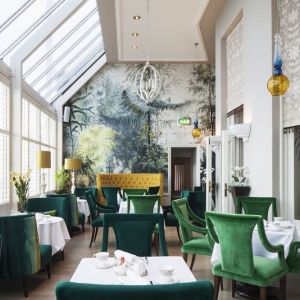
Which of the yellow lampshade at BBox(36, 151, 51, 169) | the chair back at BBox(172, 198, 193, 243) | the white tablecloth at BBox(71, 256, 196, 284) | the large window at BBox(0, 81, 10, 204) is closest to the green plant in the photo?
the yellow lampshade at BBox(36, 151, 51, 169)

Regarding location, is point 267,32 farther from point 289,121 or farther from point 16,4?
point 16,4

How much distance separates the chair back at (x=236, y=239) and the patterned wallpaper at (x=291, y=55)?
8.38 ft

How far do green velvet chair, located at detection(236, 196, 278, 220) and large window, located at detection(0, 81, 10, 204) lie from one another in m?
4.40

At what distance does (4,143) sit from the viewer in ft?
25.8

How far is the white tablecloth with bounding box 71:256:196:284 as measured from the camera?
2323 millimetres

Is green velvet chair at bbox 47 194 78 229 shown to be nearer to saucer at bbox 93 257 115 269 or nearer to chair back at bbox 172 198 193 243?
chair back at bbox 172 198 193 243

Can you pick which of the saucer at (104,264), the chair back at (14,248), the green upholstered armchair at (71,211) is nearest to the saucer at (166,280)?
the saucer at (104,264)

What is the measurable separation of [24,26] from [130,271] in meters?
7.32

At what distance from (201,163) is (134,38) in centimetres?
471

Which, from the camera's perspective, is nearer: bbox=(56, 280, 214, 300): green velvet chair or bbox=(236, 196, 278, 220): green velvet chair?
bbox=(56, 280, 214, 300): green velvet chair

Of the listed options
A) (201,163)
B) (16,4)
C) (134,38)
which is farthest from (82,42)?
(201,163)

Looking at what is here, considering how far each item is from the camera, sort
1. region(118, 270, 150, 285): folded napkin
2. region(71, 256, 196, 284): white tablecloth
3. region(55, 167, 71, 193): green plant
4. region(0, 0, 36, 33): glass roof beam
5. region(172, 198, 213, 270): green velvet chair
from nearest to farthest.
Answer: region(118, 270, 150, 285): folded napkin, region(71, 256, 196, 284): white tablecloth, region(172, 198, 213, 270): green velvet chair, region(0, 0, 36, 33): glass roof beam, region(55, 167, 71, 193): green plant

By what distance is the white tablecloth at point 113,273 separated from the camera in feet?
7.62

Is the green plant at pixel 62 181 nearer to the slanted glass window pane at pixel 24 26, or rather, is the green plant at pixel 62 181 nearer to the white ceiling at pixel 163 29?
the white ceiling at pixel 163 29
